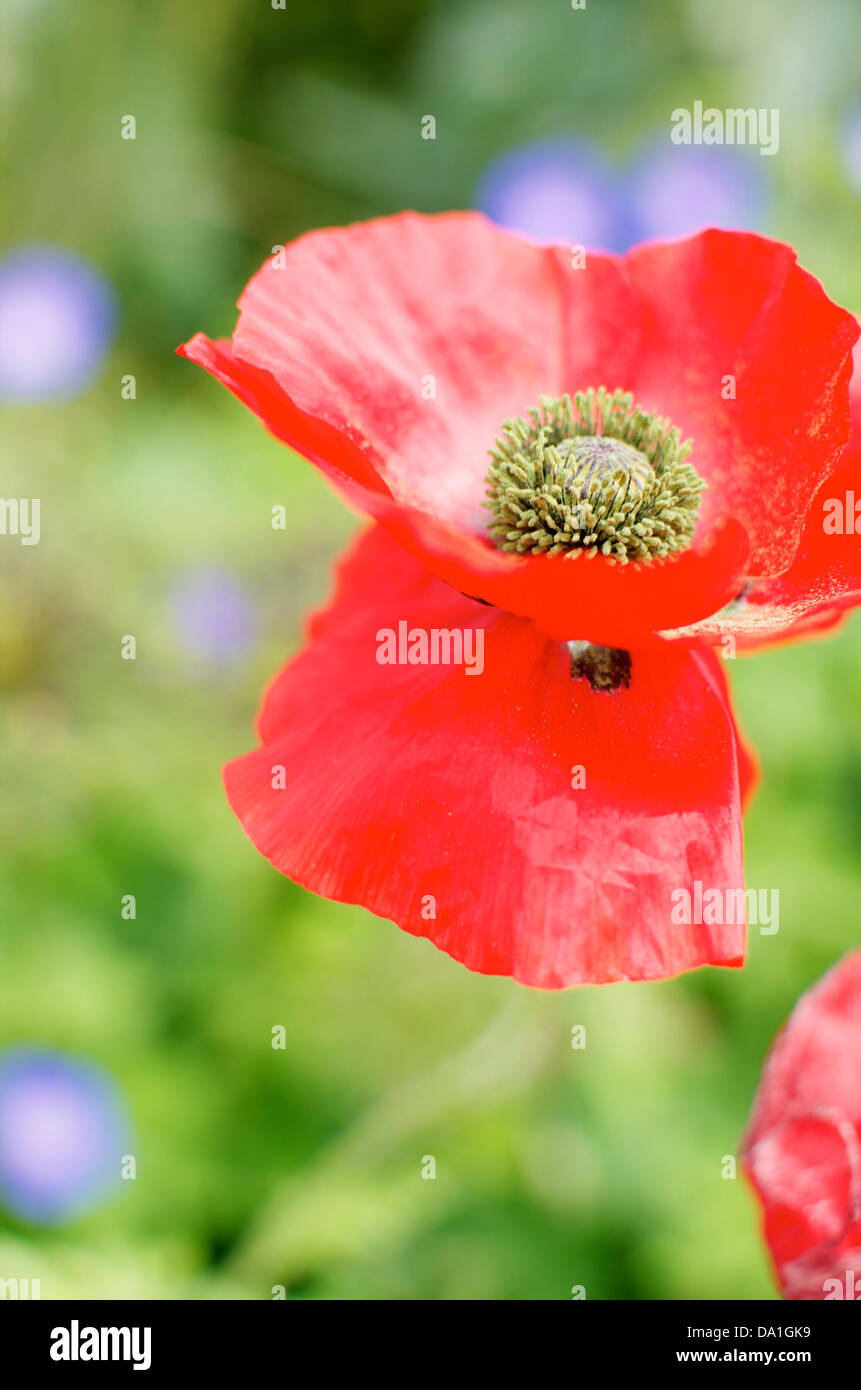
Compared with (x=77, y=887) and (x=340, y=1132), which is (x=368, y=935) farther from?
(x=77, y=887)

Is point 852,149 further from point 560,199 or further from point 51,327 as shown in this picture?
point 51,327

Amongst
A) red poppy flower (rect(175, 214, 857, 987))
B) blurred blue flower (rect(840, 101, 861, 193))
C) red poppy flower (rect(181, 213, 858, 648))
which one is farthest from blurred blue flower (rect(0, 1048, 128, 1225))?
blurred blue flower (rect(840, 101, 861, 193))

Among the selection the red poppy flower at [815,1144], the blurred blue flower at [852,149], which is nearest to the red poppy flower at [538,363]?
the red poppy flower at [815,1144]

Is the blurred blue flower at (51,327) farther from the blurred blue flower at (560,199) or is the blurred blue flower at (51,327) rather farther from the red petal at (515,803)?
the red petal at (515,803)

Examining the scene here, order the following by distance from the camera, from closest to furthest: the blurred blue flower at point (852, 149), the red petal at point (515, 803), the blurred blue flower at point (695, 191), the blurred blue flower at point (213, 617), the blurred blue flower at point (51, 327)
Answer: the red petal at point (515, 803)
the blurred blue flower at point (852, 149)
the blurred blue flower at point (213, 617)
the blurred blue flower at point (695, 191)
the blurred blue flower at point (51, 327)

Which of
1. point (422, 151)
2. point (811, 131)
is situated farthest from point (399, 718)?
point (422, 151)

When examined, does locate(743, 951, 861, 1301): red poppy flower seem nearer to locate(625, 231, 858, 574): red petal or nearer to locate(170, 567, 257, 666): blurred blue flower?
locate(625, 231, 858, 574): red petal

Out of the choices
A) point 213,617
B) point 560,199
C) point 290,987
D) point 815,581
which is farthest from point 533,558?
point 560,199
